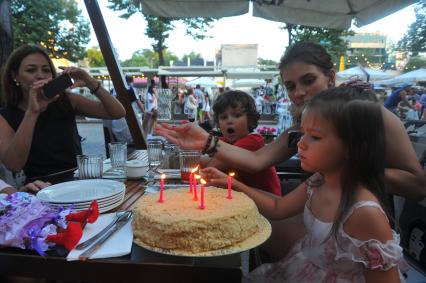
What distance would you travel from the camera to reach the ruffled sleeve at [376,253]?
1.25m

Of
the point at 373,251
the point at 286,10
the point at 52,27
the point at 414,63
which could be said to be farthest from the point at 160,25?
the point at 414,63

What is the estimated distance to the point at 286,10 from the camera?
4.68 m

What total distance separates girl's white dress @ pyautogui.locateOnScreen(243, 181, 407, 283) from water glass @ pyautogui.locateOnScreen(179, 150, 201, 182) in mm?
753

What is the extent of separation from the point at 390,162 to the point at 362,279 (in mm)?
731

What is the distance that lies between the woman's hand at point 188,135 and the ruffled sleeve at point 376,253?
1.20 metres

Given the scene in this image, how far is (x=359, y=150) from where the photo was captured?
1.44 m

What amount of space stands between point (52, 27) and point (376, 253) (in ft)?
72.1

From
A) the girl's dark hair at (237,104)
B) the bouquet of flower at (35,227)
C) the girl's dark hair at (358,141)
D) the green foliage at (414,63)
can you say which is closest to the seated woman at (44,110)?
the girl's dark hair at (237,104)

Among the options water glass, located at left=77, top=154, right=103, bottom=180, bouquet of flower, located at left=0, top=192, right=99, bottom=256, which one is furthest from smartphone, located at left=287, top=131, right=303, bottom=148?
bouquet of flower, located at left=0, top=192, right=99, bottom=256

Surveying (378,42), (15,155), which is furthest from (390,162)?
(378,42)

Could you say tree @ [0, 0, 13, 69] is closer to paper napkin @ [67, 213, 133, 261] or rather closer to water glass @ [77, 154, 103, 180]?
water glass @ [77, 154, 103, 180]

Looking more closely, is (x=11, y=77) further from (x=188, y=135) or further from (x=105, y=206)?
(x=105, y=206)

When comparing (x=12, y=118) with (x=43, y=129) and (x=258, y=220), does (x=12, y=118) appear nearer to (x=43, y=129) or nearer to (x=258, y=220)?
(x=43, y=129)

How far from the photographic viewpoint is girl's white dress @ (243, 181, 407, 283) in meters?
1.27
